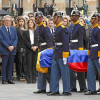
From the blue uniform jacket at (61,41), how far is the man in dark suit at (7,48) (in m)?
3.47

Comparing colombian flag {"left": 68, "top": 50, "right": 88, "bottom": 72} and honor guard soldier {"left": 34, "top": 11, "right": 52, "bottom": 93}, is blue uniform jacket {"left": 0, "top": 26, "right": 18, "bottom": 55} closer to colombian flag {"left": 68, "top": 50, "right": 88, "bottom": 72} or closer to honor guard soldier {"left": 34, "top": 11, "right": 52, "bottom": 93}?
honor guard soldier {"left": 34, "top": 11, "right": 52, "bottom": 93}

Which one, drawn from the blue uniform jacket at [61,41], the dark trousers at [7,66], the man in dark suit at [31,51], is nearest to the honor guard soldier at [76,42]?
the blue uniform jacket at [61,41]

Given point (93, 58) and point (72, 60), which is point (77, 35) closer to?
point (72, 60)

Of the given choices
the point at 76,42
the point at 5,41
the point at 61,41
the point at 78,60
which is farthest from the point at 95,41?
the point at 5,41

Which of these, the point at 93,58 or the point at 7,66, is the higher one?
the point at 93,58

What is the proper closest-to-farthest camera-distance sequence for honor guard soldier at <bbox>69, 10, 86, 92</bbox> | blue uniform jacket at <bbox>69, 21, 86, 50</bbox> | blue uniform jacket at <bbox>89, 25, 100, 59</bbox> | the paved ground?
the paved ground < blue uniform jacket at <bbox>89, 25, 100, 59</bbox> < honor guard soldier at <bbox>69, 10, 86, 92</bbox> < blue uniform jacket at <bbox>69, 21, 86, 50</bbox>

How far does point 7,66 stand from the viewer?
18234mm

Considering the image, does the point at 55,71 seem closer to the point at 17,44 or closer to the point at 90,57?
the point at 90,57

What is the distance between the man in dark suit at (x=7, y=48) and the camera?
18.0 m

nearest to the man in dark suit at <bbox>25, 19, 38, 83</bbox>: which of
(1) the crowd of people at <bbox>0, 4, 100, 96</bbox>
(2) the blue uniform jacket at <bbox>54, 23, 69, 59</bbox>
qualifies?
(1) the crowd of people at <bbox>0, 4, 100, 96</bbox>

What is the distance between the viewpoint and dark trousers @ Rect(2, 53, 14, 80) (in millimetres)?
18000

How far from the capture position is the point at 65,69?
14617mm

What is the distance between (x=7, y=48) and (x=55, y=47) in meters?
3.52

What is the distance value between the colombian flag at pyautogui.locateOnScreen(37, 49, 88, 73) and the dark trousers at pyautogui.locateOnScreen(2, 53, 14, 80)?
10.3 feet
